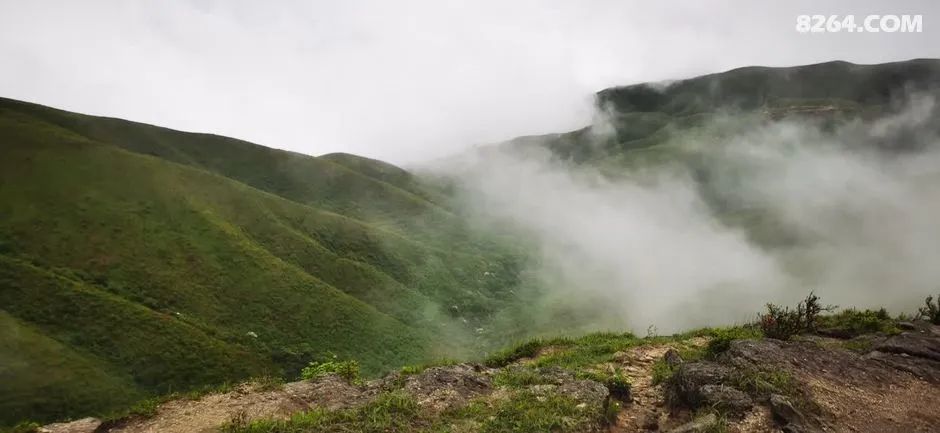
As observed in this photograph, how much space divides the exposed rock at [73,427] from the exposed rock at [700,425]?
46.7ft

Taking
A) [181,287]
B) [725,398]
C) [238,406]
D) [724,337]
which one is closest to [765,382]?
[725,398]

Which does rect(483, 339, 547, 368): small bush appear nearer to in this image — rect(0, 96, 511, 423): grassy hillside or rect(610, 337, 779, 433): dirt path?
rect(610, 337, 779, 433): dirt path

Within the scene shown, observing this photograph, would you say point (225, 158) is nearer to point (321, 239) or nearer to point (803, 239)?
point (321, 239)

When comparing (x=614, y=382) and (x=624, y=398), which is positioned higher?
(x=614, y=382)

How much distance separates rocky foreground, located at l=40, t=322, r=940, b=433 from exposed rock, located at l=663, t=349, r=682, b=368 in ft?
0.38

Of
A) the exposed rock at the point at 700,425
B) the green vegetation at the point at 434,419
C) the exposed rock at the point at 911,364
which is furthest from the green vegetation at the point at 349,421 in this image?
the exposed rock at the point at 911,364

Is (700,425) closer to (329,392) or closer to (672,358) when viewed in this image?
(672,358)

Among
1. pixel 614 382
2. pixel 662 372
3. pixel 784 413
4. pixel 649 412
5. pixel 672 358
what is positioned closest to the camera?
pixel 784 413

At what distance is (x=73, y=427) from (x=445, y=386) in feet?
30.7

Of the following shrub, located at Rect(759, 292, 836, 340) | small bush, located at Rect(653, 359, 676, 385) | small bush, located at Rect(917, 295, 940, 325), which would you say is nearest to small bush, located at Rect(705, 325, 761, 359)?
shrub, located at Rect(759, 292, 836, 340)

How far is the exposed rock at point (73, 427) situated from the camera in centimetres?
1227

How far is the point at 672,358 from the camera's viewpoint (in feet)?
54.1

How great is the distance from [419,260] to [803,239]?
10598cm

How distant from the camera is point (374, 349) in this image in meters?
71.3
